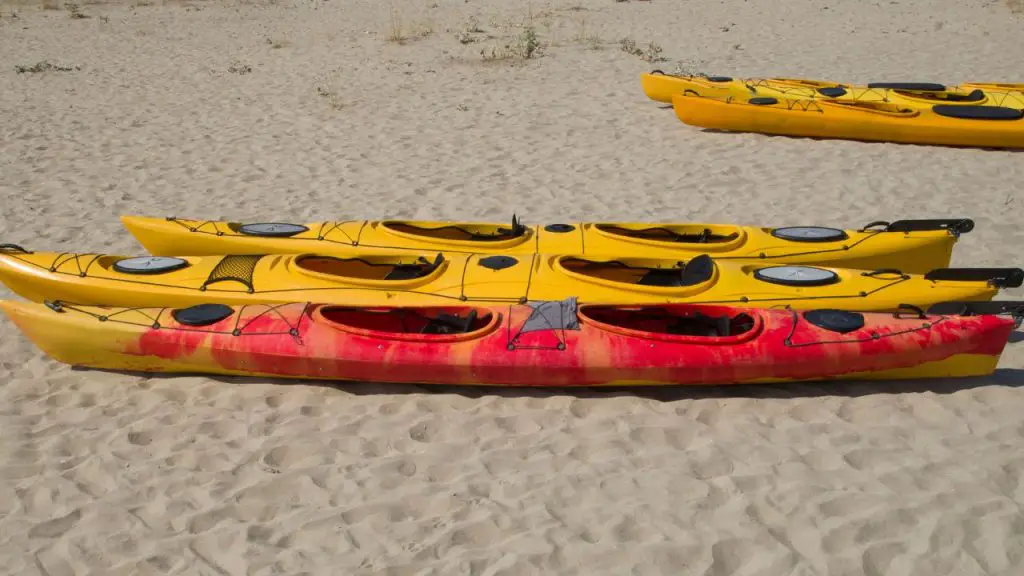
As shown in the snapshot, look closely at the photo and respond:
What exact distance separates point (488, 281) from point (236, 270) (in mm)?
1516

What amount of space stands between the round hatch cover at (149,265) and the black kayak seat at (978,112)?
7125 millimetres

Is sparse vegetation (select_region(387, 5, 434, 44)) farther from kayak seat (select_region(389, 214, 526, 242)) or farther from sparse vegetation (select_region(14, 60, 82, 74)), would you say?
kayak seat (select_region(389, 214, 526, 242))

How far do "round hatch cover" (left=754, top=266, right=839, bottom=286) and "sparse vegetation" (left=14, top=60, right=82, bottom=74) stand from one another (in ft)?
35.2

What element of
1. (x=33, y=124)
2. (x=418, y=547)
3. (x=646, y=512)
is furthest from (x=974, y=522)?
(x=33, y=124)

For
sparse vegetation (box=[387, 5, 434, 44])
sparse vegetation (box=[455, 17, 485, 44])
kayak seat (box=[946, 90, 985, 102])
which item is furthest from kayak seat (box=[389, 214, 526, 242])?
sparse vegetation (box=[387, 5, 434, 44])

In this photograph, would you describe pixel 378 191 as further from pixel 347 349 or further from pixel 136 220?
pixel 347 349

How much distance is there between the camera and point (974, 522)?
3.40m

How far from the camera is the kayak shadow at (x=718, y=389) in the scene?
4395 millimetres

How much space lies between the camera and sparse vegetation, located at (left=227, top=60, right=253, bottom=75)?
1161 cm

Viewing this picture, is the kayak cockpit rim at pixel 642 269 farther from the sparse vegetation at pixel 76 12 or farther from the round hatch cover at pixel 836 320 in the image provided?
the sparse vegetation at pixel 76 12

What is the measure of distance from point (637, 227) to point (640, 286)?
98 centimetres

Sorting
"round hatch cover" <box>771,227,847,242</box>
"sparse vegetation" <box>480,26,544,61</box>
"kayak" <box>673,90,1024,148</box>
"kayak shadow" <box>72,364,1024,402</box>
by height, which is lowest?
"kayak shadow" <box>72,364,1024,402</box>

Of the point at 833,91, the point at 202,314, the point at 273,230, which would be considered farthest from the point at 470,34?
the point at 202,314

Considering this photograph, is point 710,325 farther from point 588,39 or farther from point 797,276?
point 588,39
